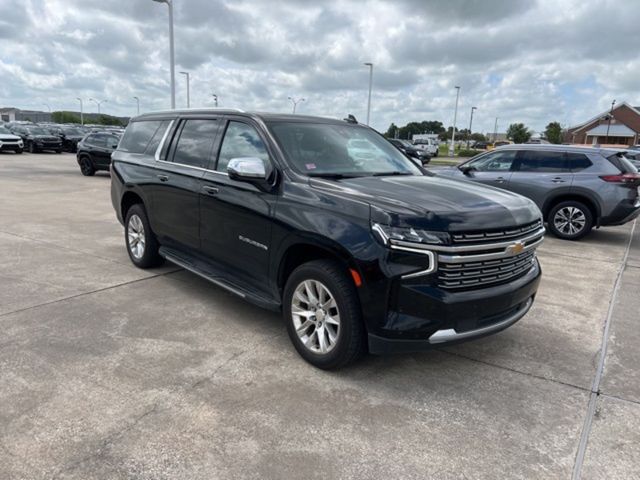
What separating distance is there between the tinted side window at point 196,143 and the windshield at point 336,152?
84 centimetres

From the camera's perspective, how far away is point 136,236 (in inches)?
240

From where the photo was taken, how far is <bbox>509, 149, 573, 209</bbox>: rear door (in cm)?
914

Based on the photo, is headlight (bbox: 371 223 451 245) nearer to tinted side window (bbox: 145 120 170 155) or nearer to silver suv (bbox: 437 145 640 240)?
tinted side window (bbox: 145 120 170 155)

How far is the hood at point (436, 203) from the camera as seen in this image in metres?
3.16

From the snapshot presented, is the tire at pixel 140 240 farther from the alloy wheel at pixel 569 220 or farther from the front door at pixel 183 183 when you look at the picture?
the alloy wheel at pixel 569 220

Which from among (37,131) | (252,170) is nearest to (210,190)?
(252,170)

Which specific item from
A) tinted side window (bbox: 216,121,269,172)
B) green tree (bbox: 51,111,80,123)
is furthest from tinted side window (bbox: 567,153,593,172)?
green tree (bbox: 51,111,80,123)

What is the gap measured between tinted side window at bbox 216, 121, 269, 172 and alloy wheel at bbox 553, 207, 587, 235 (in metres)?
7.07

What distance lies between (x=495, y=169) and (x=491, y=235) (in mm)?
7205

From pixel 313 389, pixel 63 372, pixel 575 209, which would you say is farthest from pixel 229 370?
pixel 575 209

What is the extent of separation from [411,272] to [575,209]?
7.32 m

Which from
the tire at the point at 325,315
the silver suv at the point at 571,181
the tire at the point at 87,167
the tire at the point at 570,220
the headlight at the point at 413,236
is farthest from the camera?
the tire at the point at 87,167

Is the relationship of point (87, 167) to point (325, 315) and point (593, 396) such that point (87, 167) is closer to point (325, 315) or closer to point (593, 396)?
point (325, 315)

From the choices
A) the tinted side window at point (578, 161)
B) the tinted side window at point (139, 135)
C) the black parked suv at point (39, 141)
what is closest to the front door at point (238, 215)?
the tinted side window at point (139, 135)
